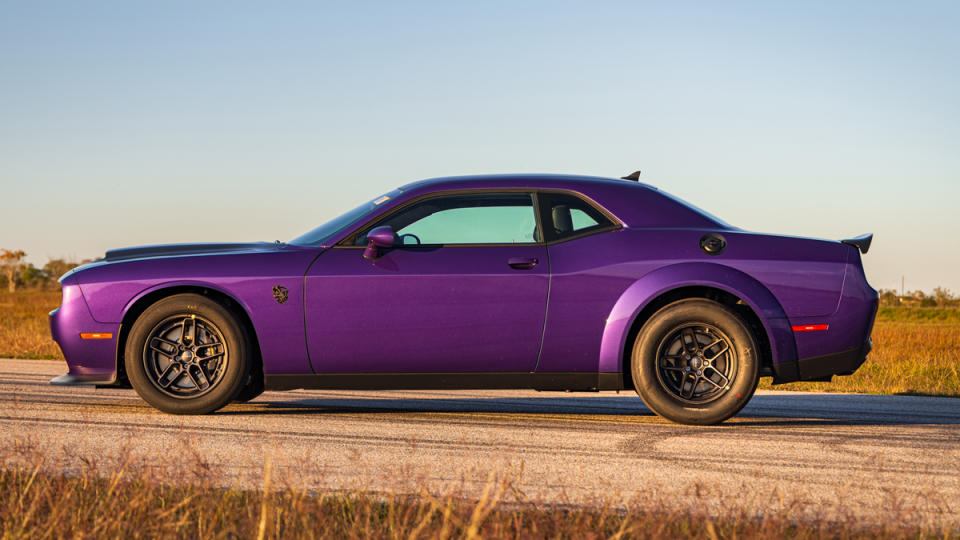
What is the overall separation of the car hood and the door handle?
1672mm

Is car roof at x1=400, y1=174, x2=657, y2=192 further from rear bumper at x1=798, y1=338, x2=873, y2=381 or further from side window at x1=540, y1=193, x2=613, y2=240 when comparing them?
rear bumper at x1=798, y1=338, x2=873, y2=381

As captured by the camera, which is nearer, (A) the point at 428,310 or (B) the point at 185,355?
(A) the point at 428,310

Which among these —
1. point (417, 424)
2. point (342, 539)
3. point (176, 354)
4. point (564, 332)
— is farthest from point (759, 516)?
point (176, 354)

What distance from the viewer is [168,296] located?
6594 millimetres

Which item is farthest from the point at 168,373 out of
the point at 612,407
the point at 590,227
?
the point at 612,407

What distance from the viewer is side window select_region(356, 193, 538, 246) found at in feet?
21.6

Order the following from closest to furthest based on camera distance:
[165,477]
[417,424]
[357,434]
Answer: [165,477]
[357,434]
[417,424]

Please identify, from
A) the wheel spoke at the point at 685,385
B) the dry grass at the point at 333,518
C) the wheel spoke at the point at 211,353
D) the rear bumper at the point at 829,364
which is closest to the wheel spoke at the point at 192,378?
the wheel spoke at the point at 211,353

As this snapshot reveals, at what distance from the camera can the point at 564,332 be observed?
20.9ft

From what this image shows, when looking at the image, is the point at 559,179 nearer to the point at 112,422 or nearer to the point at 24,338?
the point at 112,422

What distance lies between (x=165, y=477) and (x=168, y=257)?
250 cm

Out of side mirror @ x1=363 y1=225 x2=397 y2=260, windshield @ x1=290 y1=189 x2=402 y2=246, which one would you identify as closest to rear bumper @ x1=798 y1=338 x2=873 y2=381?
side mirror @ x1=363 y1=225 x2=397 y2=260

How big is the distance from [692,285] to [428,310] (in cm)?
175

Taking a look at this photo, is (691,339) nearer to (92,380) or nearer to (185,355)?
(185,355)
